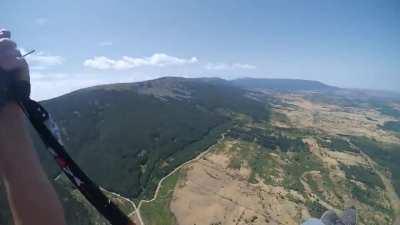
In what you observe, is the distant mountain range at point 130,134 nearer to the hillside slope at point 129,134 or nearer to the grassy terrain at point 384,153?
the hillside slope at point 129,134

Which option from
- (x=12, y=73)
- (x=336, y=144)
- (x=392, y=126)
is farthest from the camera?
(x=392, y=126)

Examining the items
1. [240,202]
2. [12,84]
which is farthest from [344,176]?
[12,84]

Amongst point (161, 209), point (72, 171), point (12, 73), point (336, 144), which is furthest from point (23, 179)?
point (336, 144)

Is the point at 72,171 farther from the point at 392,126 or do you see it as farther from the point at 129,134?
the point at 392,126

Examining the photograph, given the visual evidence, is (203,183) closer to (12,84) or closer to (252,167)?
(252,167)

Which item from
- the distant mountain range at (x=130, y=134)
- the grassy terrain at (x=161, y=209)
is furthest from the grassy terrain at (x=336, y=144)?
the grassy terrain at (x=161, y=209)

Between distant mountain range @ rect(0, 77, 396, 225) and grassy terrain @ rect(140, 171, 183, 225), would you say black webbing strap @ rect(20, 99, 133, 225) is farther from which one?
grassy terrain @ rect(140, 171, 183, 225)
